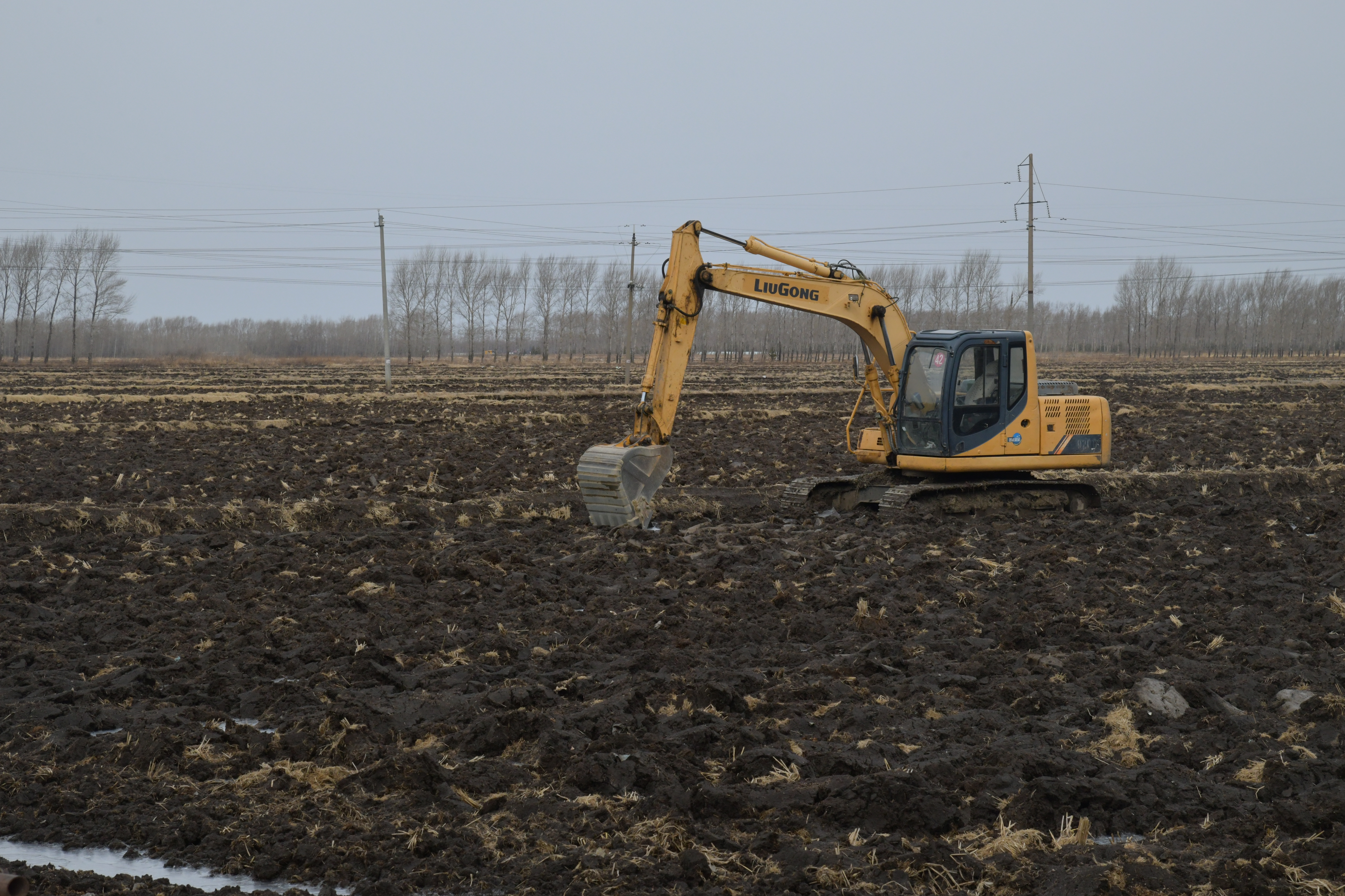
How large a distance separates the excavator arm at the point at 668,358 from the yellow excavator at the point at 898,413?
16mm

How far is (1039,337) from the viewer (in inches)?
5384

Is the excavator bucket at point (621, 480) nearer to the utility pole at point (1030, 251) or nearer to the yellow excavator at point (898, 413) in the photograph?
the yellow excavator at point (898, 413)

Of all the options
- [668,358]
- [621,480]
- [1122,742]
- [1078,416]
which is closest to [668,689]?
[1122,742]

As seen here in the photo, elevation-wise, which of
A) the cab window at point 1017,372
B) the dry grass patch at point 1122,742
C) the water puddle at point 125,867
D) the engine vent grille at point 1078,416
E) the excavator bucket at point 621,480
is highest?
the cab window at point 1017,372

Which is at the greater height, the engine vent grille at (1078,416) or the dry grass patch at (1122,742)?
the engine vent grille at (1078,416)

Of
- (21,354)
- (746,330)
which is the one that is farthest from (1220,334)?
(21,354)

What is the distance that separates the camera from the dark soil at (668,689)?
17.4 ft

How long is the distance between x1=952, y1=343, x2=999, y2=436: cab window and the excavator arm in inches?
85.4

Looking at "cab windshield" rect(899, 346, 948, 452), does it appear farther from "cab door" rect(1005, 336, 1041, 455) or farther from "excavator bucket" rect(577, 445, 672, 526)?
"excavator bucket" rect(577, 445, 672, 526)

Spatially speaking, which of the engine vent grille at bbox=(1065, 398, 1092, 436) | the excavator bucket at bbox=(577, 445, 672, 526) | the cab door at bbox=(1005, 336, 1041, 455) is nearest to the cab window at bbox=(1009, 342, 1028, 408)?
the cab door at bbox=(1005, 336, 1041, 455)

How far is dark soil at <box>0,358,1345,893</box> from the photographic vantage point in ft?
17.4

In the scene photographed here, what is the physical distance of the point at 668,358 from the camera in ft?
43.1

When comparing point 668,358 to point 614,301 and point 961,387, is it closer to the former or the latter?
point 961,387

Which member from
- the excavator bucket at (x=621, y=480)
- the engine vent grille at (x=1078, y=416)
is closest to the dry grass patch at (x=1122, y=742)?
the excavator bucket at (x=621, y=480)
